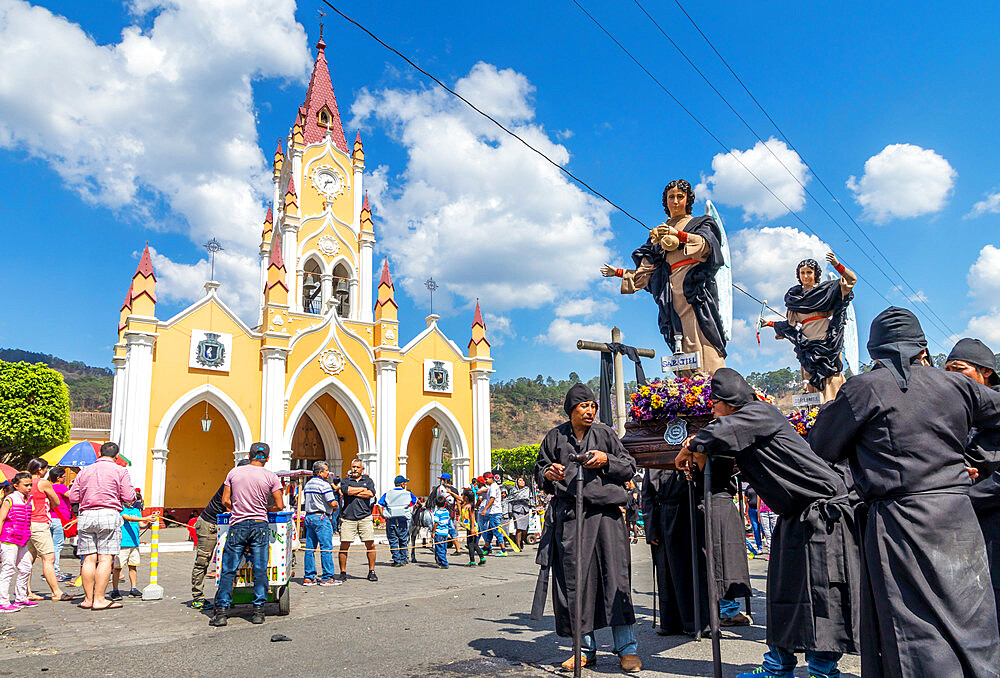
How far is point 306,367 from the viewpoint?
24719 millimetres

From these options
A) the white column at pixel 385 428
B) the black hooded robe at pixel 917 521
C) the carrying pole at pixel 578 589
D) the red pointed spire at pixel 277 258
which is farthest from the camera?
the white column at pixel 385 428

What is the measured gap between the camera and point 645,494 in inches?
221

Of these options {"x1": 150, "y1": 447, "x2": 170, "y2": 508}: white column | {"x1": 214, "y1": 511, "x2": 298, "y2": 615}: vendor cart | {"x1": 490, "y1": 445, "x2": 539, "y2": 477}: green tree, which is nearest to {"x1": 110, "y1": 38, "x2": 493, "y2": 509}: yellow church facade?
{"x1": 150, "y1": 447, "x2": 170, "y2": 508}: white column

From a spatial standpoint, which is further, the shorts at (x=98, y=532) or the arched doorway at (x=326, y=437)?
the arched doorway at (x=326, y=437)

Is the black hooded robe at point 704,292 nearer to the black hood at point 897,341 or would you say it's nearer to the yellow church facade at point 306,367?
the black hood at point 897,341

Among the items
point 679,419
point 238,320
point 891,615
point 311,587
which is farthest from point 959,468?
point 238,320

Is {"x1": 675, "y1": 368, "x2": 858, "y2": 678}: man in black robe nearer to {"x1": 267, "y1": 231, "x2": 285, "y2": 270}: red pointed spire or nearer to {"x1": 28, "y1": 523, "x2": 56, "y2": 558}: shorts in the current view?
{"x1": 28, "y1": 523, "x2": 56, "y2": 558}: shorts

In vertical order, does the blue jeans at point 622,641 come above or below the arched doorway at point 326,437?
below

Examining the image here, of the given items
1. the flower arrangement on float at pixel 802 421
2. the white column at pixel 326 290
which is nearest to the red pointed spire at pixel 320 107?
the white column at pixel 326 290

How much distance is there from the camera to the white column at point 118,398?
21.9 meters

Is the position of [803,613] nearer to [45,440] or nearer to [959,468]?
[959,468]

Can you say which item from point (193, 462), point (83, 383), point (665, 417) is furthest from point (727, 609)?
point (83, 383)

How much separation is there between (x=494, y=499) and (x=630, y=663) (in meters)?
10.2

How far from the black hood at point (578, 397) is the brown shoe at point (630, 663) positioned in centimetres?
161
